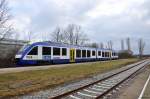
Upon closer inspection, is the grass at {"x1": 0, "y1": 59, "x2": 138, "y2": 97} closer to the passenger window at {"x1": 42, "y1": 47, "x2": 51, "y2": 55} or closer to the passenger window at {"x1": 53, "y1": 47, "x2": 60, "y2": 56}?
the passenger window at {"x1": 42, "y1": 47, "x2": 51, "y2": 55}

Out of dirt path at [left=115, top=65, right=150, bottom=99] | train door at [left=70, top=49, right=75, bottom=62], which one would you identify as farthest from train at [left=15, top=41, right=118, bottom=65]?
dirt path at [left=115, top=65, right=150, bottom=99]

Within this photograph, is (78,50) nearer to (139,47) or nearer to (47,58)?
(47,58)

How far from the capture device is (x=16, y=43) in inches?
2215

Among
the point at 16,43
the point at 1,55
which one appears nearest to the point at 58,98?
the point at 1,55

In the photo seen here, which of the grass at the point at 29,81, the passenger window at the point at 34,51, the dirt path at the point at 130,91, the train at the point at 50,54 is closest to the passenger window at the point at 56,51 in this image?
the train at the point at 50,54

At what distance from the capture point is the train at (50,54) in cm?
Result: 3772

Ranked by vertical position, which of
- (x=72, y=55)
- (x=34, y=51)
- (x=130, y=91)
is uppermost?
(x=34, y=51)

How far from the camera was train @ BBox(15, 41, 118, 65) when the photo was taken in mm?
37719

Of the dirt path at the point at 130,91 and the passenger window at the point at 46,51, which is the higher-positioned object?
the passenger window at the point at 46,51

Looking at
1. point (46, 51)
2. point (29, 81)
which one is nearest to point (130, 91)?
point (29, 81)

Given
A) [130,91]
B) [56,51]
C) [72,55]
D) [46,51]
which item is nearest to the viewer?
[130,91]

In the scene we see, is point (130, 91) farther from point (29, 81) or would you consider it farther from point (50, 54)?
point (50, 54)

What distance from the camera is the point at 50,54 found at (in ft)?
139

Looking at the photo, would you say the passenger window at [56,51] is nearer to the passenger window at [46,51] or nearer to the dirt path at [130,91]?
the passenger window at [46,51]
